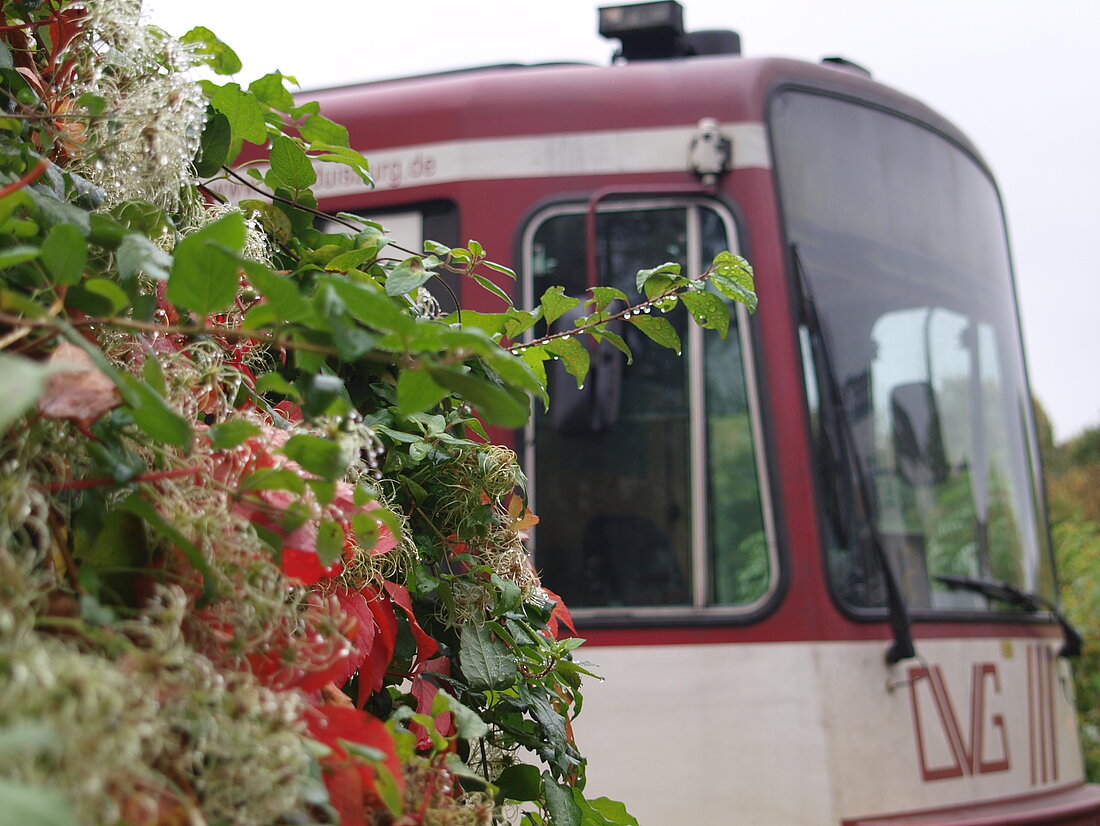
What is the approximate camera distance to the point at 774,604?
274cm

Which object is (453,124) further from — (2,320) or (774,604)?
(2,320)

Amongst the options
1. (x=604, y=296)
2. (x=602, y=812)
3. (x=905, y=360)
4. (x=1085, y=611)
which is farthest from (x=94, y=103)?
(x=1085, y=611)

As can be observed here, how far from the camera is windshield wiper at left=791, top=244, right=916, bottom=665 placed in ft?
9.20

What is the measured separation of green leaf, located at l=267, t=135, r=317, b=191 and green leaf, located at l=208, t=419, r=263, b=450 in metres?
0.59

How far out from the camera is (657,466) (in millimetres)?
2889

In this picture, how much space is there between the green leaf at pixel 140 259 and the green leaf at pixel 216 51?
549 mm

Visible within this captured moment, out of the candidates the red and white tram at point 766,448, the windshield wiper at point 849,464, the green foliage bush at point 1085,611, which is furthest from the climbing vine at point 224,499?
the green foliage bush at point 1085,611

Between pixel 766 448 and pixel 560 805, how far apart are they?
76.3 inches

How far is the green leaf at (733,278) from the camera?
108cm

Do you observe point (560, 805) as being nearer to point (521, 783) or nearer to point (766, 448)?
point (521, 783)

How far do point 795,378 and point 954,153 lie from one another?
1.22 meters

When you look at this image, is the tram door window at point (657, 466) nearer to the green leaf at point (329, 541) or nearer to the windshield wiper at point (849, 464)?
the windshield wiper at point (849, 464)

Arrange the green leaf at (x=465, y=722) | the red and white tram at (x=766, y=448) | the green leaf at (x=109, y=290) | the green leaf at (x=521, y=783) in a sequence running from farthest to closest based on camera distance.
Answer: the red and white tram at (x=766, y=448) → the green leaf at (x=521, y=783) → the green leaf at (x=465, y=722) → the green leaf at (x=109, y=290)

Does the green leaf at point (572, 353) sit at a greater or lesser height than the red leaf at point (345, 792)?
greater
